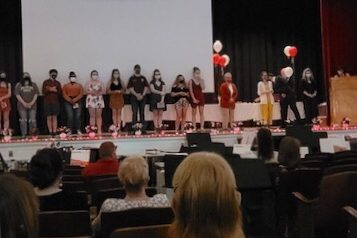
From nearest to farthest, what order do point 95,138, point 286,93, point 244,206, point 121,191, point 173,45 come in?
point 121,191 → point 244,206 → point 95,138 → point 286,93 → point 173,45

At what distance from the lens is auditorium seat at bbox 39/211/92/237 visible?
300 cm

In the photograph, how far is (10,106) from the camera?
1235 cm

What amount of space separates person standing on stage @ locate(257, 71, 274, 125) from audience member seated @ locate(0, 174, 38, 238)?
11.2 m

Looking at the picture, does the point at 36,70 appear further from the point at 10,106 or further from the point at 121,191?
the point at 121,191

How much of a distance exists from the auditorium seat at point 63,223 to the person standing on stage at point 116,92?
31.5 feet

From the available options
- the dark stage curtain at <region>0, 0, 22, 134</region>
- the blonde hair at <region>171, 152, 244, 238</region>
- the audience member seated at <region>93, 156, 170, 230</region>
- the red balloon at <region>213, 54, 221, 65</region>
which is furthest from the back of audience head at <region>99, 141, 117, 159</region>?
the dark stage curtain at <region>0, 0, 22, 134</region>

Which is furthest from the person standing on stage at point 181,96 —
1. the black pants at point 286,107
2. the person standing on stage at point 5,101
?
the person standing on stage at point 5,101

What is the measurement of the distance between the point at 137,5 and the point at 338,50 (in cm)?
516

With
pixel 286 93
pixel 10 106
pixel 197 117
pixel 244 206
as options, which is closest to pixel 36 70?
pixel 10 106

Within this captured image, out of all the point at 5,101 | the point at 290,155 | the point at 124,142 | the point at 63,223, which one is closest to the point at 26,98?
the point at 5,101

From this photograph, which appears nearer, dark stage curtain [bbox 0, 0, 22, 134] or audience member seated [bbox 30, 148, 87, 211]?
audience member seated [bbox 30, 148, 87, 211]

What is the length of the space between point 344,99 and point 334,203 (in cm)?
1030

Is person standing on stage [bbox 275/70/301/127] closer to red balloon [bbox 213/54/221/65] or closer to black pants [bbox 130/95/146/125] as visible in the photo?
red balloon [bbox 213/54/221/65]

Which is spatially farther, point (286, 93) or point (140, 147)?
point (286, 93)
